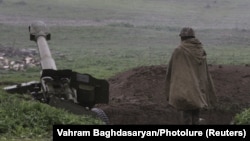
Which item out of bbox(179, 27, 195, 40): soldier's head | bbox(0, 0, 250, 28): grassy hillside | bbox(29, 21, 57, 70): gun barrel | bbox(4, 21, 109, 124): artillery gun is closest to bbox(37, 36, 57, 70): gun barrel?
bbox(29, 21, 57, 70): gun barrel

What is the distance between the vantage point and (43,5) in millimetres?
60531

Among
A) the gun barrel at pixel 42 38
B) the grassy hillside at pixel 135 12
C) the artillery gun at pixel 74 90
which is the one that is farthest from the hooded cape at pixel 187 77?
the grassy hillside at pixel 135 12

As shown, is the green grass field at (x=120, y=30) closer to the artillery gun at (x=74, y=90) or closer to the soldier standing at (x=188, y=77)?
the artillery gun at (x=74, y=90)

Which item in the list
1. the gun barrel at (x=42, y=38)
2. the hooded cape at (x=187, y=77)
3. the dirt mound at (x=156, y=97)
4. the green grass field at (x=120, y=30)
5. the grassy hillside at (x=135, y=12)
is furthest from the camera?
the grassy hillside at (x=135, y=12)

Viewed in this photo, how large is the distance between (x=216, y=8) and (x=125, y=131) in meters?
59.3

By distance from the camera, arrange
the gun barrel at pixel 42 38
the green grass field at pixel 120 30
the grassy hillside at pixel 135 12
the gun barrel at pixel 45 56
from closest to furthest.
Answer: the gun barrel at pixel 45 56, the gun barrel at pixel 42 38, the green grass field at pixel 120 30, the grassy hillside at pixel 135 12

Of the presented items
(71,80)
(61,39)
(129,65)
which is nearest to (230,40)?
(61,39)

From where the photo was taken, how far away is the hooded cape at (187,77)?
10516mm

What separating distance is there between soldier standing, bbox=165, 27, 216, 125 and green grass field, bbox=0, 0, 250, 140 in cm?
362

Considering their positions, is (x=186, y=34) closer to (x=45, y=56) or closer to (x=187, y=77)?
(x=187, y=77)

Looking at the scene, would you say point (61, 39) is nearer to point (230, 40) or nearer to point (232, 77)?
point (230, 40)

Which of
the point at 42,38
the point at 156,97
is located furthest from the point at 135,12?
the point at 42,38

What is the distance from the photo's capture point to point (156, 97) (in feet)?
62.6

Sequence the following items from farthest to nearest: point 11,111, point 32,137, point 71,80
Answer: point 71,80
point 11,111
point 32,137
